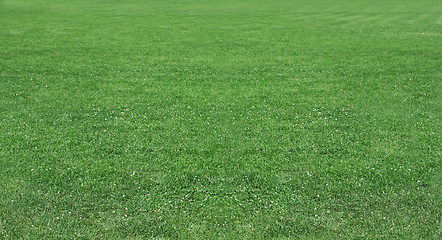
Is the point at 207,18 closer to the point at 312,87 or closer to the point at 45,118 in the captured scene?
the point at 312,87

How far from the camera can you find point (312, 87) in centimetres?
1064

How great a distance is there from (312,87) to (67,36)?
13403 millimetres

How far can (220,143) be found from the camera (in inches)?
292

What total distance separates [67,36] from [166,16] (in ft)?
32.3

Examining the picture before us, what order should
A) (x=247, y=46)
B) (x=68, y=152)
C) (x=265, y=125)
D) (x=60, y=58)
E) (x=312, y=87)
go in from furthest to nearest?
(x=247, y=46) < (x=60, y=58) < (x=312, y=87) < (x=265, y=125) < (x=68, y=152)

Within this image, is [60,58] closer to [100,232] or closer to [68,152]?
[68,152]

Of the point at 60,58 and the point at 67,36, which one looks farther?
the point at 67,36

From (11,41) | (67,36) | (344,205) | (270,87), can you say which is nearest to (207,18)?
(67,36)

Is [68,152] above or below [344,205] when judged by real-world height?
above

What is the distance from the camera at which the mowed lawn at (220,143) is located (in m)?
5.26

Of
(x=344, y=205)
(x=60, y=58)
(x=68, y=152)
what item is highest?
(x=60, y=58)

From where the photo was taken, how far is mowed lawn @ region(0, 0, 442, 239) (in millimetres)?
5262

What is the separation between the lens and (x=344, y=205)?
18.1ft

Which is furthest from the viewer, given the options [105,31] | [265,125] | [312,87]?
[105,31]
